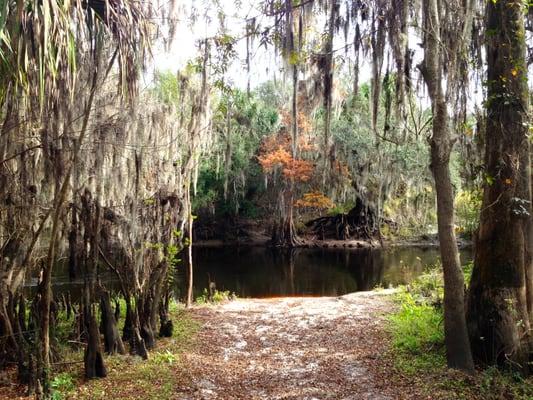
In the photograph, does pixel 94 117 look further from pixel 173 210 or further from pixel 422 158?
pixel 422 158

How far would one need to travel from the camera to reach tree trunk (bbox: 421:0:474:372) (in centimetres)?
557

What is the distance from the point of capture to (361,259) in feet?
76.1

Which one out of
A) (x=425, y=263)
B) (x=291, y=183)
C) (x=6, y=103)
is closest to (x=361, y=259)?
(x=425, y=263)

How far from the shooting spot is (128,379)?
563 centimetres

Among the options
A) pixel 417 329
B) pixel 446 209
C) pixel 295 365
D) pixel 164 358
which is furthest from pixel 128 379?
pixel 417 329

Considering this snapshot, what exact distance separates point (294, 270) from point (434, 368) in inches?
572

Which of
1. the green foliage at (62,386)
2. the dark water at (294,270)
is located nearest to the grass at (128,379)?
the green foliage at (62,386)

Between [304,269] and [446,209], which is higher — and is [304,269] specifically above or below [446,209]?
below

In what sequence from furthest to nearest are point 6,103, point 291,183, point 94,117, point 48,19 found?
1. point 291,183
2. point 94,117
3. point 6,103
4. point 48,19

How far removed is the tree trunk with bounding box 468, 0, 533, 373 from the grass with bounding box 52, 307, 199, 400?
3.74m

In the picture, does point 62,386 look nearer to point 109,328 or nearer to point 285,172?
point 109,328

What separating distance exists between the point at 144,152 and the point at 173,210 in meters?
1.07

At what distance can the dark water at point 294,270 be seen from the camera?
1655 cm

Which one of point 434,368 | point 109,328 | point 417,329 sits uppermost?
point 109,328
